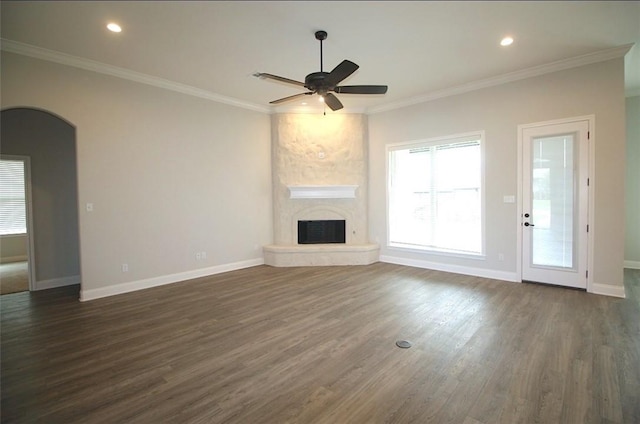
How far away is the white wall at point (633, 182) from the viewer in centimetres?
553

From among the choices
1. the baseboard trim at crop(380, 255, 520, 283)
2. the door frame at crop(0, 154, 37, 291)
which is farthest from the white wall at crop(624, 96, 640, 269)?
the door frame at crop(0, 154, 37, 291)

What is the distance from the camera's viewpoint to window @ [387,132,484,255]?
5.34 metres

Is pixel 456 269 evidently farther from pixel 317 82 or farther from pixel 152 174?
pixel 152 174

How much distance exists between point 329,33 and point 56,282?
5895 mm

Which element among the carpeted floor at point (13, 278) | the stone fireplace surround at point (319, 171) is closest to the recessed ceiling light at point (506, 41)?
the stone fireplace surround at point (319, 171)

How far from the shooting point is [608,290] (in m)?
4.11

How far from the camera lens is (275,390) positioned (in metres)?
2.20

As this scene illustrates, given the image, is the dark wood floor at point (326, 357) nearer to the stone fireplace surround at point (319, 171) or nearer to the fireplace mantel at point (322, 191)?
the stone fireplace surround at point (319, 171)

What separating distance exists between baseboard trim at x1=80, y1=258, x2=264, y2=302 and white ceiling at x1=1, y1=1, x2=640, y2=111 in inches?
126

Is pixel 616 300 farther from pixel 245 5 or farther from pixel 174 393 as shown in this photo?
pixel 245 5

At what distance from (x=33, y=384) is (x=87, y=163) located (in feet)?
9.69

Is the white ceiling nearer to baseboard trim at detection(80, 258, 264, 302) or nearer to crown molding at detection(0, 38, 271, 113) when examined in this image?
crown molding at detection(0, 38, 271, 113)

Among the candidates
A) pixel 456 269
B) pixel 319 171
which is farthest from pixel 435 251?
pixel 319 171

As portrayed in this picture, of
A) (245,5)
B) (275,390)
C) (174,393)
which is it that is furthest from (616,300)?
(245,5)
